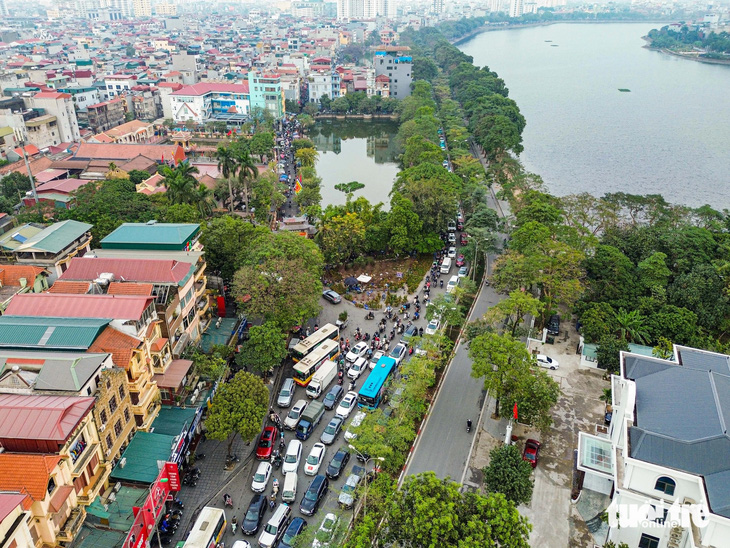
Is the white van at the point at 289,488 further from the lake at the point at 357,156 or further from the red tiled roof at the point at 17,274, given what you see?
the lake at the point at 357,156

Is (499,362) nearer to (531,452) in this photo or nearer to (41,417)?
(531,452)

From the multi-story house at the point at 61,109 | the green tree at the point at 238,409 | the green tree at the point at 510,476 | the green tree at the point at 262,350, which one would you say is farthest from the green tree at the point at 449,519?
the multi-story house at the point at 61,109

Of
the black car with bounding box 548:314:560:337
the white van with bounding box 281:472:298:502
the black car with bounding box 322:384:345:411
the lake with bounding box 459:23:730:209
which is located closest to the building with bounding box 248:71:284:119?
the lake with bounding box 459:23:730:209

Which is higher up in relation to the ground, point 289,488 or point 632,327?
point 632,327

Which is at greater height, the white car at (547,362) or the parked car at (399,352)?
the parked car at (399,352)

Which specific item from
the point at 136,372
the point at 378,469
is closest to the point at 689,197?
the point at 378,469

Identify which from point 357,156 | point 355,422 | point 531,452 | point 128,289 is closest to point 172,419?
point 128,289
